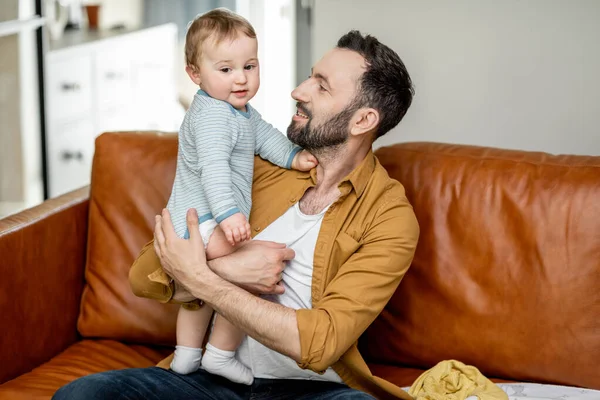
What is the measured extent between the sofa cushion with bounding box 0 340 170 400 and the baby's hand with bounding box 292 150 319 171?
2.19 ft

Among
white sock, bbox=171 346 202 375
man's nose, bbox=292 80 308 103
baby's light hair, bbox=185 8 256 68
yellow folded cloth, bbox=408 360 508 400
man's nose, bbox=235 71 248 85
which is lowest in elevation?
yellow folded cloth, bbox=408 360 508 400

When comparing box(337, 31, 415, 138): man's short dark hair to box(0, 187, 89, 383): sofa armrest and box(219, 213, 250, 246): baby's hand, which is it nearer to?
box(219, 213, 250, 246): baby's hand

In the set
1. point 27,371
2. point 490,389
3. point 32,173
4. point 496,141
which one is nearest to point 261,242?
point 490,389

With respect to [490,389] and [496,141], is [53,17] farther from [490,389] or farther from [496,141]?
[490,389]

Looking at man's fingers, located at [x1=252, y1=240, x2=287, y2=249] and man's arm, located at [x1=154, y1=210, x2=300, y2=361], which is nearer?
man's arm, located at [x1=154, y1=210, x2=300, y2=361]

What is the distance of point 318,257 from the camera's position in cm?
180

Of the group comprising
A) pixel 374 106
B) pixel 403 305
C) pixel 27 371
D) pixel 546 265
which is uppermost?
pixel 374 106

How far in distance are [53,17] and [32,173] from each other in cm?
81

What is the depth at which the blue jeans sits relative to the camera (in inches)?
66.4

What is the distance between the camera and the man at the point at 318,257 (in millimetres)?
1653

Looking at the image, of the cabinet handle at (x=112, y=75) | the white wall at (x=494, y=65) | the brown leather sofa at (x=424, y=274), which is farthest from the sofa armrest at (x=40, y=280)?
the cabinet handle at (x=112, y=75)

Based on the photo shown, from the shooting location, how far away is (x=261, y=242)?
5.90 feet

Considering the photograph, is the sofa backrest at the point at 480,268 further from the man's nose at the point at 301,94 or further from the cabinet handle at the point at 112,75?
the cabinet handle at the point at 112,75

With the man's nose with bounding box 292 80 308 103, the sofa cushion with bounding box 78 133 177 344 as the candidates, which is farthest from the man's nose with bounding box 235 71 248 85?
the sofa cushion with bounding box 78 133 177 344
